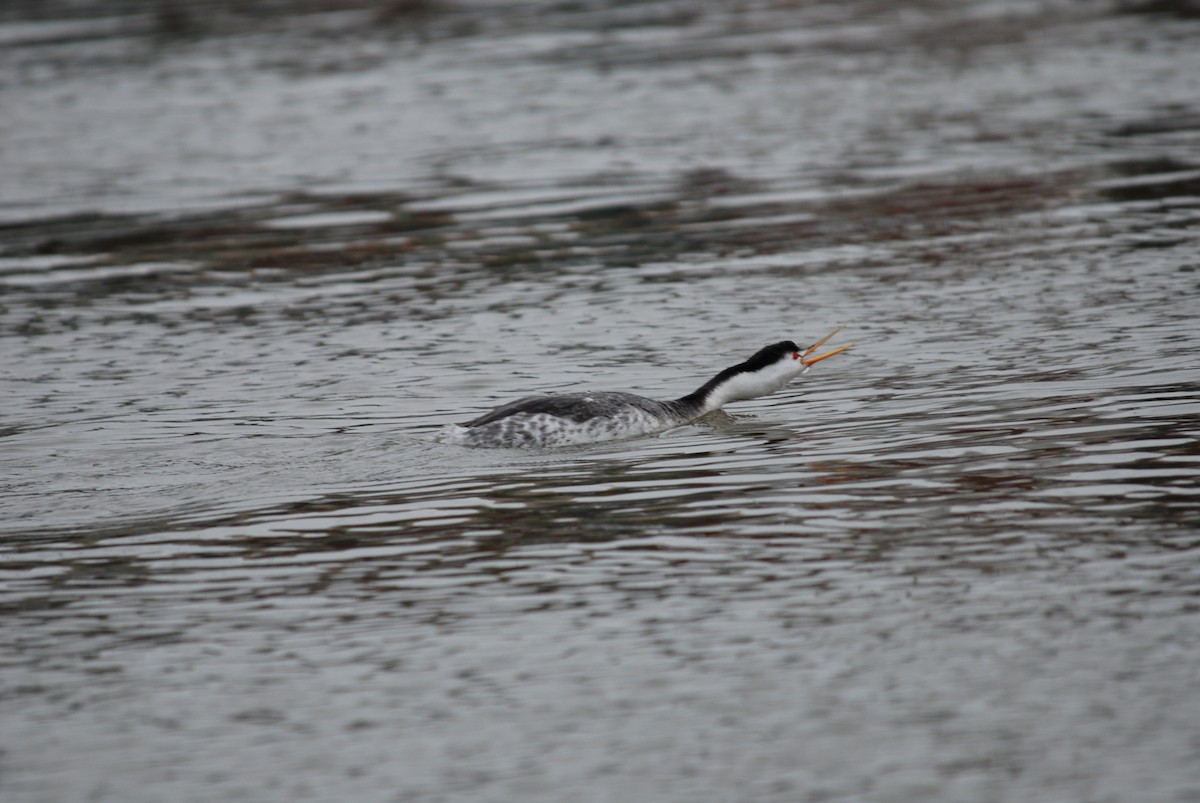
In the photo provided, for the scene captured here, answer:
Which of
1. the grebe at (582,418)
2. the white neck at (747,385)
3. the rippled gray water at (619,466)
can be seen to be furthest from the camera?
the white neck at (747,385)

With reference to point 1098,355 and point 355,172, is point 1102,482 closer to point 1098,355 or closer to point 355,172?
point 1098,355

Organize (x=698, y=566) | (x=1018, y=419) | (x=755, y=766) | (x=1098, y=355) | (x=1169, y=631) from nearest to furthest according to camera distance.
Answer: (x=755, y=766) → (x=1169, y=631) → (x=698, y=566) → (x=1018, y=419) → (x=1098, y=355)

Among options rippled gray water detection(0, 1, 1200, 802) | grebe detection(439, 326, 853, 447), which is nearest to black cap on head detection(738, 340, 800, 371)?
grebe detection(439, 326, 853, 447)

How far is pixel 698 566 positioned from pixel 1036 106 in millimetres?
20533

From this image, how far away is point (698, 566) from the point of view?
32.5 feet

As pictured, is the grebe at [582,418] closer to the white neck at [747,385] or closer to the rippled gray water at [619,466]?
the white neck at [747,385]

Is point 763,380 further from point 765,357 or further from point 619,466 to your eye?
point 619,466

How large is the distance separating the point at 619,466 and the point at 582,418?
62 cm

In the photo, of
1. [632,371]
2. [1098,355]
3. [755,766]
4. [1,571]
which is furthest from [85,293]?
[755,766]

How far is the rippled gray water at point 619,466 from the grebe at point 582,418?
17cm

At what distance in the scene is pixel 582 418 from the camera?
1291cm

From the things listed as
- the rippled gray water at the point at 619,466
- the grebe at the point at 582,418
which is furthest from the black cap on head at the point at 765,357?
the rippled gray water at the point at 619,466

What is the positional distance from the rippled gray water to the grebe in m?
0.17

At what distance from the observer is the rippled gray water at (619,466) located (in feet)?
25.8
